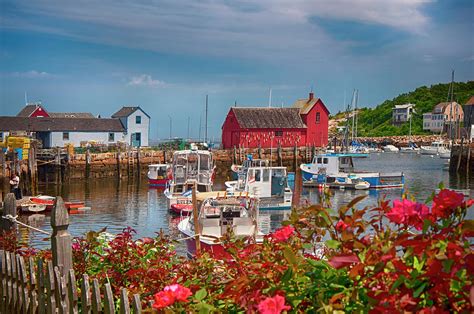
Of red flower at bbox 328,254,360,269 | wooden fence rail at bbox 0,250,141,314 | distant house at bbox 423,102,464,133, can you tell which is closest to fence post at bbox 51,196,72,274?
wooden fence rail at bbox 0,250,141,314

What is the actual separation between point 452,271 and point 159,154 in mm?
57986

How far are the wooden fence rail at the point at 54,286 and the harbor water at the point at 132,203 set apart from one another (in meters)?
15.8

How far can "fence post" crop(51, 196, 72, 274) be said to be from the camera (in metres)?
5.78

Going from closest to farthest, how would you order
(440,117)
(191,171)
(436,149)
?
1. (191,171)
2. (436,149)
3. (440,117)

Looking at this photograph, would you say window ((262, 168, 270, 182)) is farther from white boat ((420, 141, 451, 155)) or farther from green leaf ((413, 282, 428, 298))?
white boat ((420, 141, 451, 155))

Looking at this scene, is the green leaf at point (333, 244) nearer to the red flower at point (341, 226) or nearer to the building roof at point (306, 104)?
the red flower at point (341, 226)

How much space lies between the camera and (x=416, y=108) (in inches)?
5871

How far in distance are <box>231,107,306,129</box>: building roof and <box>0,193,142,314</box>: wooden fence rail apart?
208 feet

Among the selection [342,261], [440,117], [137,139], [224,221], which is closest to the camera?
[342,261]

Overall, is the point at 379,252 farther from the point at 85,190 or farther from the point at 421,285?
the point at 85,190

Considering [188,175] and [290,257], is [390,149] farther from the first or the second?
[290,257]

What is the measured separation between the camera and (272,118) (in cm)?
7212

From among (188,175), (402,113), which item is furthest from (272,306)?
(402,113)

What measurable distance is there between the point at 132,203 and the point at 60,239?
108ft
